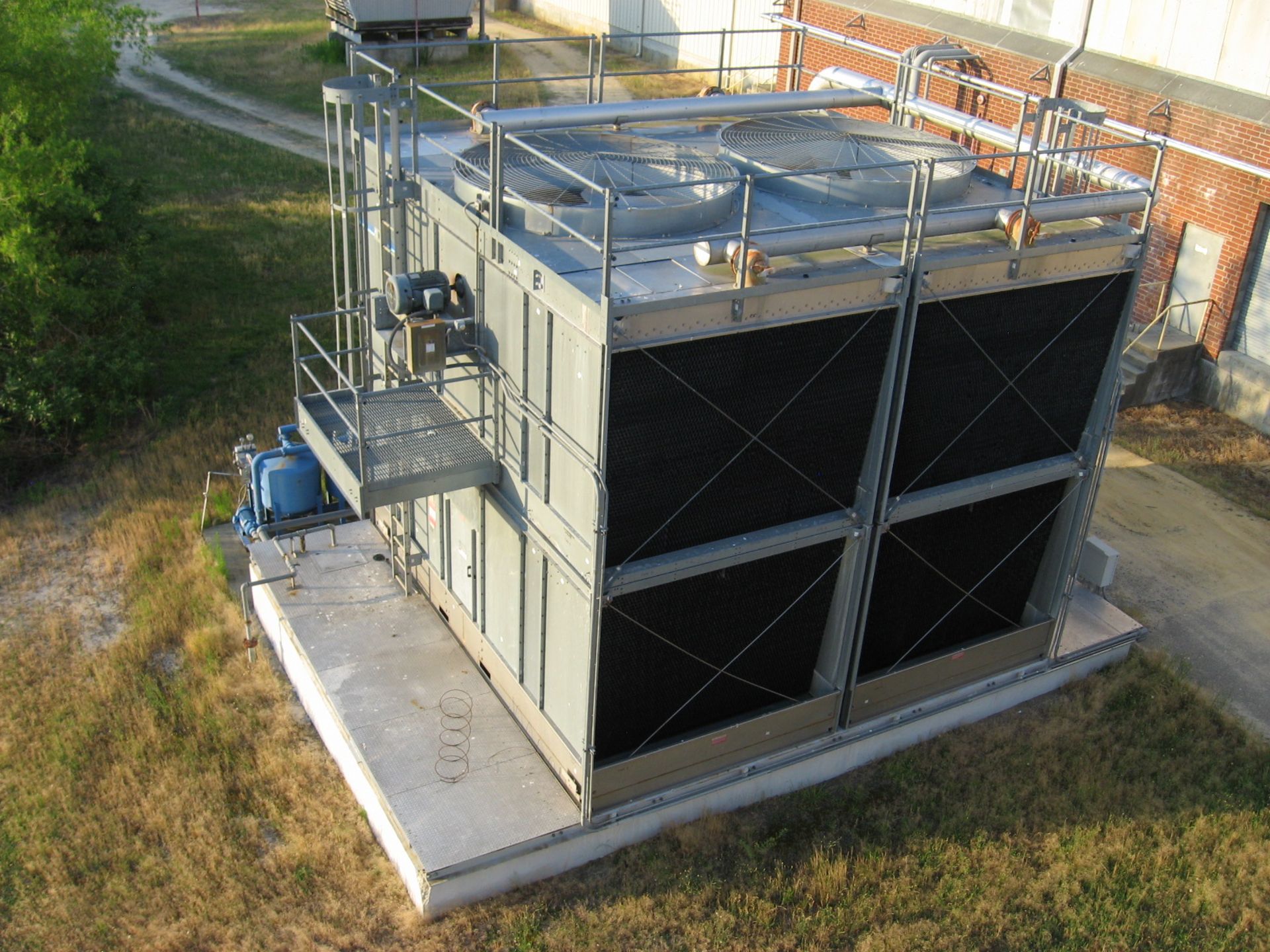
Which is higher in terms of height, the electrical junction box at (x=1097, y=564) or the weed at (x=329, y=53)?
the weed at (x=329, y=53)

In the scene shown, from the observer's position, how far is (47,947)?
1031 centimetres

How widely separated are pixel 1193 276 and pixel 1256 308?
118 centimetres

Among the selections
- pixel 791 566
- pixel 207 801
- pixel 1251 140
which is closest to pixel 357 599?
pixel 207 801

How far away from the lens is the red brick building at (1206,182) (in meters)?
19.0

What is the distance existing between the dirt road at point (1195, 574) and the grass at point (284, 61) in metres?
22.3

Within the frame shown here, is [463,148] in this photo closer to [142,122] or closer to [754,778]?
[754,778]

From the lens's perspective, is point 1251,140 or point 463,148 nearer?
point 463,148

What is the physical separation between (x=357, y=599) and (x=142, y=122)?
26617 mm

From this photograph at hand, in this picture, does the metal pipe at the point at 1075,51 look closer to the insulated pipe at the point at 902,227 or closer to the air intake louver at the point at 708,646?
the insulated pipe at the point at 902,227

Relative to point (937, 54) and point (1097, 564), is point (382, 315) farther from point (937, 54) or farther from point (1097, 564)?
point (937, 54)

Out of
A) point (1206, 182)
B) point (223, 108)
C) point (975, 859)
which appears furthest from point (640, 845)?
point (223, 108)

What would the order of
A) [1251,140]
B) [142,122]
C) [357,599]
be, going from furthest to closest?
[142,122]
[1251,140]
[357,599]

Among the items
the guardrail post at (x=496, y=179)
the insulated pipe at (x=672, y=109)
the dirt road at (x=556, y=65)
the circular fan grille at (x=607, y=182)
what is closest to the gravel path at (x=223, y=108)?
the dirt road at (x=556, y=65)

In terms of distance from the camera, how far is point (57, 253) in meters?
19.8
